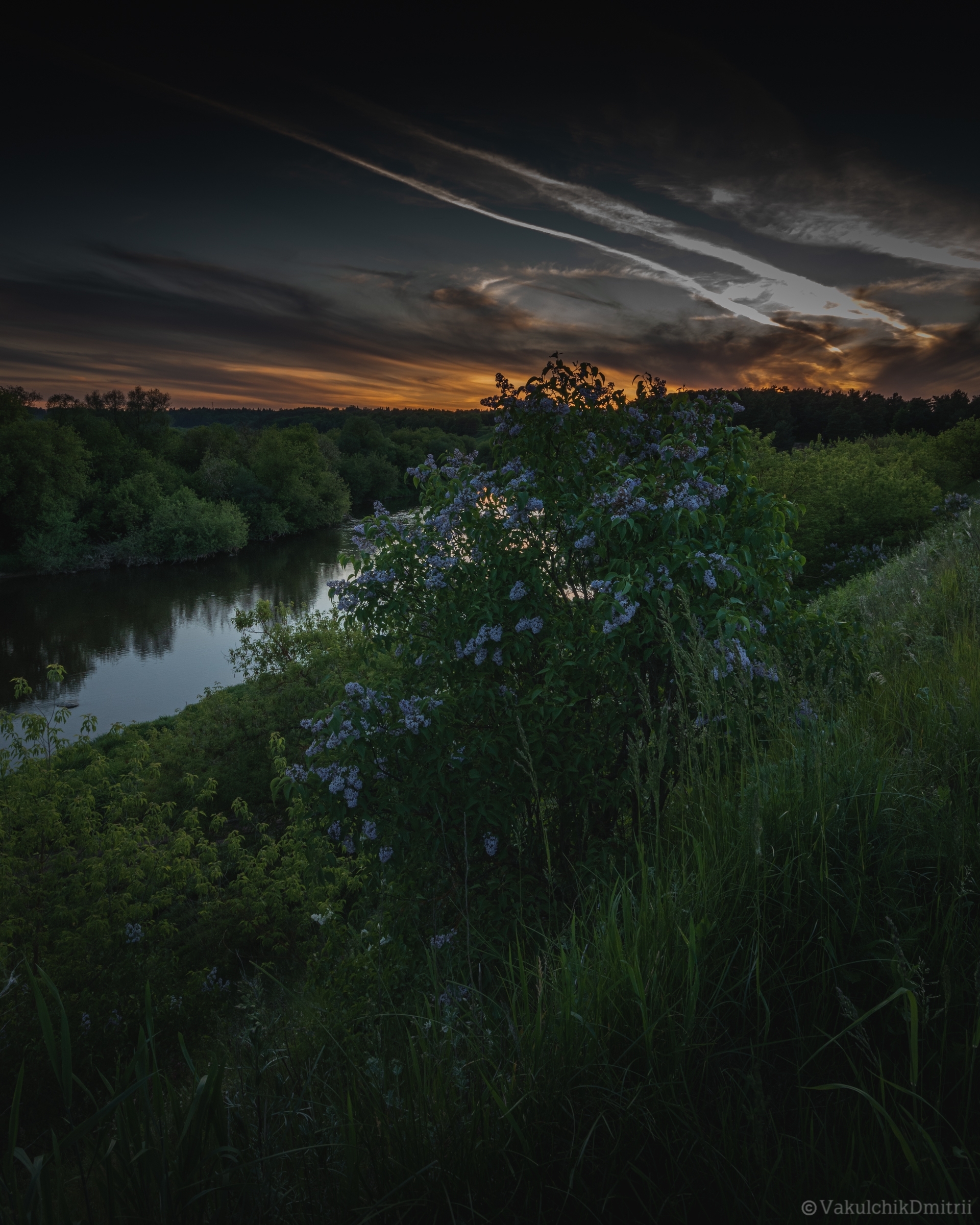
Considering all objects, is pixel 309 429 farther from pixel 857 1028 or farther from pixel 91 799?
pixel 857 1028

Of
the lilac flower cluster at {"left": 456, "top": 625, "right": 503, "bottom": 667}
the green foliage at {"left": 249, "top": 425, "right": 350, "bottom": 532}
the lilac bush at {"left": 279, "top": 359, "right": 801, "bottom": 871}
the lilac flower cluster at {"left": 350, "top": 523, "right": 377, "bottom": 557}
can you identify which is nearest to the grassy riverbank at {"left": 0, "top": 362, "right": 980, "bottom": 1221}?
the lilac bush at {"left": 279, "top": 359, "right": 801, "bottom": 871}

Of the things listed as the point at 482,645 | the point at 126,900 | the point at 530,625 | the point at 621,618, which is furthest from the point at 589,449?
the point at 126,900

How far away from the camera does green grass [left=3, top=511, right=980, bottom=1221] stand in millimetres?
1309

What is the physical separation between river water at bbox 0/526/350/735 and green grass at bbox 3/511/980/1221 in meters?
19.6

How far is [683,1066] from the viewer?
1577 mm

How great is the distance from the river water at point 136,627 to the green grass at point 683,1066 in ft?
64.2

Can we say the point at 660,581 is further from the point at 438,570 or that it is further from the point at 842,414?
the point at 842,414

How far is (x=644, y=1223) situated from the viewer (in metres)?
1.32

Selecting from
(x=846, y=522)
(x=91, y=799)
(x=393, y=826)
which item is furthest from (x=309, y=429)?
(x=393, y=826)

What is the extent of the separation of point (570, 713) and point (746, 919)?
7.62 ft

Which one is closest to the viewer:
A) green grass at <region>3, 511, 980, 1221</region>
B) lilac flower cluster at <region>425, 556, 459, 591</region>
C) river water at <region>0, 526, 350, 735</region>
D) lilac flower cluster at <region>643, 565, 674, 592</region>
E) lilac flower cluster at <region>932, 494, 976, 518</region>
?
green grass at <region>3, 511, 980, 1221</region>

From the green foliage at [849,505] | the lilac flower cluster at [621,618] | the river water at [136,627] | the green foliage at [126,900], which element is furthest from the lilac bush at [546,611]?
the green foliage at [849,505]

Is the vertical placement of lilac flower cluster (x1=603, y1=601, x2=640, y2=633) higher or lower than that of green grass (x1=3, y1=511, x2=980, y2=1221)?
higher

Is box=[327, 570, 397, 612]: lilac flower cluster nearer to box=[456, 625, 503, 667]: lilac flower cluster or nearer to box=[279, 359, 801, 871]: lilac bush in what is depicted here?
box=[279, 359, 801, 871]: lilac bush
